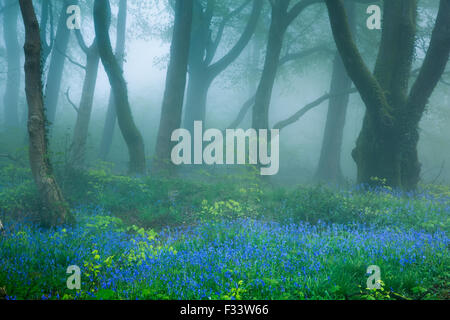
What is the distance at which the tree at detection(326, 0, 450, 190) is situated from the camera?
824cm

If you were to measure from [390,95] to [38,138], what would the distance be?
8.89 m

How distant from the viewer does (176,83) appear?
1123cm

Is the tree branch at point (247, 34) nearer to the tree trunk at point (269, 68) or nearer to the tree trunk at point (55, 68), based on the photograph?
the tree trunk at point (269, 68)

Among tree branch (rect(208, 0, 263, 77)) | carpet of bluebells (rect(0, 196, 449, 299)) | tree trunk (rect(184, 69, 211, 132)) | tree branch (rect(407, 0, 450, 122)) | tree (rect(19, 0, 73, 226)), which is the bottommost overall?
carpet of bluebells (rect(0, 196, 449, 299))

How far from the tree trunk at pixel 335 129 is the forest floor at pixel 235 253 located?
7358 mm

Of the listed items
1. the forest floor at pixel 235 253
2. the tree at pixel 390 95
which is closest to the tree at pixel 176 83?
the forest floor at pixel 235 253

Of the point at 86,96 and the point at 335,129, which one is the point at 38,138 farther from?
the point at 335,129

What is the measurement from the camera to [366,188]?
9148 millimetres

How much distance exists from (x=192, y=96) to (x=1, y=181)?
30.8ft

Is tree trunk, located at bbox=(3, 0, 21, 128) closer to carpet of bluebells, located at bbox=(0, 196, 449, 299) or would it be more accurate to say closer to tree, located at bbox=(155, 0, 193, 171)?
tree, located at bbox=(155, 0, 193, 171)

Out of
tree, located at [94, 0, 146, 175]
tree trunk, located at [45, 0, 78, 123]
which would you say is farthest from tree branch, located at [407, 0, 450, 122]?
tree trunk, located at [45, 0, 78, 123]

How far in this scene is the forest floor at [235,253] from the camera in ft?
11.7

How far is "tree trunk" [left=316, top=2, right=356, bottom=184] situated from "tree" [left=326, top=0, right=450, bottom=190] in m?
5.40
